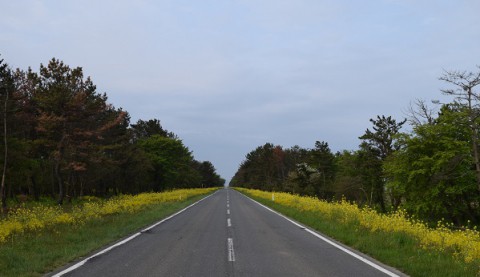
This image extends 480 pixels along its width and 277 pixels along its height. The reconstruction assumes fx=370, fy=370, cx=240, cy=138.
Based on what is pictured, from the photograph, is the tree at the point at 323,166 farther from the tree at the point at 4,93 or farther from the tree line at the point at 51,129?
the tree at the point at 4,93

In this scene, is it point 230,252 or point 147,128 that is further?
point 147,128

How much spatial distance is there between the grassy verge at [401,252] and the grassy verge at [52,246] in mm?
7374

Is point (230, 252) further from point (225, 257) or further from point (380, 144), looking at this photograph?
point (380, 144)

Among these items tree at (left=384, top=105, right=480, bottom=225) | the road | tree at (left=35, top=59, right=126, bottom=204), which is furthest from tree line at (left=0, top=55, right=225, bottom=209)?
tree at (left=384, top=105, right=480, bottom=225)

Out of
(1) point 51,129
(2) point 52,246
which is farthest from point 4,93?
(2) point 52,246

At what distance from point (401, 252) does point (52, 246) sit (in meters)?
9.27

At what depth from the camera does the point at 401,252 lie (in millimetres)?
9164

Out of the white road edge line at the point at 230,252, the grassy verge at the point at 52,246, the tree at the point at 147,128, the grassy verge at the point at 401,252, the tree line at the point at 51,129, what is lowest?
the grassy verge at the point at 401,252

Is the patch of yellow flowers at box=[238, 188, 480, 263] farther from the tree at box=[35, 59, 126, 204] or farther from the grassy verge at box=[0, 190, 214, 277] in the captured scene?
the tree at box=[35, 59, 126, 204]

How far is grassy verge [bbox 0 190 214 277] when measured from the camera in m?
7.81

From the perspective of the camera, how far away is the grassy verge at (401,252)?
7332 millimetres

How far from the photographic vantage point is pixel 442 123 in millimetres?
32875

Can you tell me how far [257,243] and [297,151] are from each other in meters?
99.7

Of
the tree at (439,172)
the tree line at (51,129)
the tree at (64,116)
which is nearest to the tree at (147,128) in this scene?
the tree line at (51,129)
